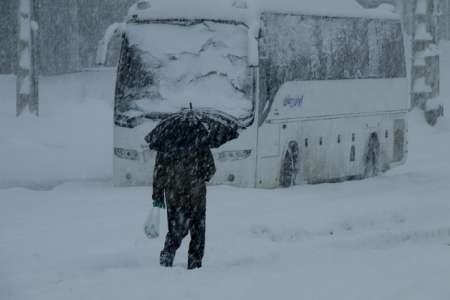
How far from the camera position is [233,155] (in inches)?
690

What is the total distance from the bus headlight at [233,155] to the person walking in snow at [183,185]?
267 inches

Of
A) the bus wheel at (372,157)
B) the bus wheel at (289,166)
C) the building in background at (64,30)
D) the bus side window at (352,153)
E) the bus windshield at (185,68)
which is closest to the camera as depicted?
the bus windshield at (185,68)

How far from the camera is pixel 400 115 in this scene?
24094 mm

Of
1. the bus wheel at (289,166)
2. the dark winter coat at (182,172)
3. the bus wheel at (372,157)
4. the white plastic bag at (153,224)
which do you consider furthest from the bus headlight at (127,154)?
the dark winter coat at (182,172)

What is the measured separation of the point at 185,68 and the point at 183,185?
696cm

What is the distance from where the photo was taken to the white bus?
17297 mm

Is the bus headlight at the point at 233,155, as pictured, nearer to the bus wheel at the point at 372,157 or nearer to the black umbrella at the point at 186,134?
the bus wheel at the point at 372,157

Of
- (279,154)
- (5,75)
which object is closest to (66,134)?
(5,75)

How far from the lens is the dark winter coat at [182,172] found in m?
10.4

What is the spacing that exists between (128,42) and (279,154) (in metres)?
3.21

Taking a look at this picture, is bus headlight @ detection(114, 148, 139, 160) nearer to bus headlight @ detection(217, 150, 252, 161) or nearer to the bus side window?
bus headlight @ detection(217, 150, 252, 161)

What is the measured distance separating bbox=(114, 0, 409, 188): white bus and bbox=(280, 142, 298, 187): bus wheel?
0.08ft

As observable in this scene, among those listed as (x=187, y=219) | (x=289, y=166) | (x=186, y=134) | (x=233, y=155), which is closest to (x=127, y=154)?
(x=233, y=155)

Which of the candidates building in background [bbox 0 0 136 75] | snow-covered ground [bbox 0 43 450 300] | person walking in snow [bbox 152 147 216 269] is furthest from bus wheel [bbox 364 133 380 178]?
building in background [bbox 0 0 136 75]
